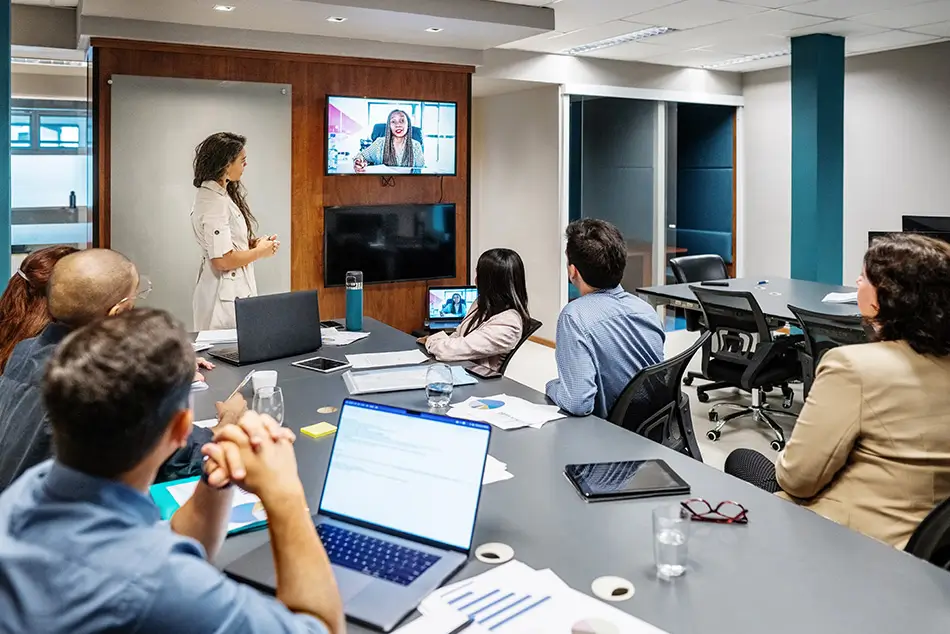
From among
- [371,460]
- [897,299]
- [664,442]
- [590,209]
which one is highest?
[590,209]

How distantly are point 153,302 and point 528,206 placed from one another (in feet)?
12.0

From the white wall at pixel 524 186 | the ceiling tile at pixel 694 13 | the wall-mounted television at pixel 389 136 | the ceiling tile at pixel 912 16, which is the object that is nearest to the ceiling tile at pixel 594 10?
the ceiling tile at pixel 694 13

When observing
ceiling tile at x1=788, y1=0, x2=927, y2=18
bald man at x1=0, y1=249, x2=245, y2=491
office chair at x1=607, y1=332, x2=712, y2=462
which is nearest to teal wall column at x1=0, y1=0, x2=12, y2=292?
bald man at x1=0, y1=249, x2=245, y2=491

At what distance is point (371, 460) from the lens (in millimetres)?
1599

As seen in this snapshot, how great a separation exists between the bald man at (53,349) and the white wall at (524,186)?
218 inches

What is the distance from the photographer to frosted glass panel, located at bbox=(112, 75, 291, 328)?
16.6ft

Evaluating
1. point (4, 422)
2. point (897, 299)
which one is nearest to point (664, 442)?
point (897, 299)

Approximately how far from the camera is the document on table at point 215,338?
11.9ft

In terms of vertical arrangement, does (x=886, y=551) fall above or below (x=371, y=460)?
below

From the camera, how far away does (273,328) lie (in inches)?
129

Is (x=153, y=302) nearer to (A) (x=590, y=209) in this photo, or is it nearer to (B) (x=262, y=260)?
(B) (x=262, y=260)

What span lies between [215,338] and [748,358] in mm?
2945

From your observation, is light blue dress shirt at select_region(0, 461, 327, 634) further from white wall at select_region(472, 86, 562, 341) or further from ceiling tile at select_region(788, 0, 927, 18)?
white wall at select_region(472, 86, 562, 341)

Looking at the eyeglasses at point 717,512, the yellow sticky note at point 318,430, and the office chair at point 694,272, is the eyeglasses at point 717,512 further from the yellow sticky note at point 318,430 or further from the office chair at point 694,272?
the office chair at point 694,272
